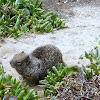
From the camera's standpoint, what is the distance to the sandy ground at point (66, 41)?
5.02 m

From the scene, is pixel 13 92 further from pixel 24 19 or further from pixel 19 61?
pixel 24 19

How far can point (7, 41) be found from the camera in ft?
18.7

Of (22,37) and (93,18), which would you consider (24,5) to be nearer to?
(22,37)

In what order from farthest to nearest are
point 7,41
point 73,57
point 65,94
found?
point 7,41, point 73,57, point 65,94

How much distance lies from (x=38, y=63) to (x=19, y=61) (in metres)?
0.40

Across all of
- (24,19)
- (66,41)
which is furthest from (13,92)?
(24,19)

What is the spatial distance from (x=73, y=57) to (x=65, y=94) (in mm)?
1864

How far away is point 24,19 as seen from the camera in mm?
7113

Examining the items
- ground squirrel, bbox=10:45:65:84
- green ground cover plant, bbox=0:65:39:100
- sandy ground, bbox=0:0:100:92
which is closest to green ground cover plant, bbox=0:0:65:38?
sandy ground, bbox=0:0:100:92

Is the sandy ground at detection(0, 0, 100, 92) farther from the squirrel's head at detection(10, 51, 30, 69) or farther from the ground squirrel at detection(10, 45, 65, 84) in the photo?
the squirrel's head at detection(10, 51, 30, 69)

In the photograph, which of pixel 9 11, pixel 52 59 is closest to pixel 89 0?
pixel 9 11

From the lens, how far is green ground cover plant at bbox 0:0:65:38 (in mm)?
6312

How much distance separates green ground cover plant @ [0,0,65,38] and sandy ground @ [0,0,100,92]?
1.04 feet

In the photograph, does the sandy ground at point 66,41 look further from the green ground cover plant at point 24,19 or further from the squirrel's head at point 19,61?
the squirrel's head at point 19,61
